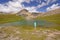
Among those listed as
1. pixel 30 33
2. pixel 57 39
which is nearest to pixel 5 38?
pixel 30 33

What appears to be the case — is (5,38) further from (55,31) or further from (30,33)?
(55,31)

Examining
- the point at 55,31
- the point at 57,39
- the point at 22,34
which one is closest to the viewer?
the point at 57,39

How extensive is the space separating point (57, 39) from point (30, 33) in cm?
302

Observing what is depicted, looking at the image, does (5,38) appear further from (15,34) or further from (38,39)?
(38,39)

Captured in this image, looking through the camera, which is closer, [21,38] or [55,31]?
[21,38]

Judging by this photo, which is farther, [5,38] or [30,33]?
[30,33]

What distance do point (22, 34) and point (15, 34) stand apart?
2.57 feet

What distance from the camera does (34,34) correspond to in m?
12.6

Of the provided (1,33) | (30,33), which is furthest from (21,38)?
(1,33)

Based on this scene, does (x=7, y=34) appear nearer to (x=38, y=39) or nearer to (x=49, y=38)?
(x=38, y=39)

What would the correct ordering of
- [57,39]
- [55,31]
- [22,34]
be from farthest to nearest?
[55,31], [22,34], [57,39]

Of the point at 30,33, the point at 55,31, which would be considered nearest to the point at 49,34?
the point at 55,31

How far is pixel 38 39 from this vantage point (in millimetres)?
11602

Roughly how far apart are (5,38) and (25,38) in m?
2.07
